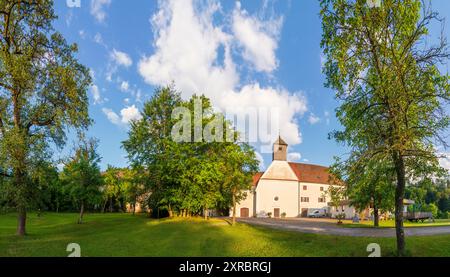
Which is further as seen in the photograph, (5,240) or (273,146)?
(273,146)

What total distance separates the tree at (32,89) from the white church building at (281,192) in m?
45.3

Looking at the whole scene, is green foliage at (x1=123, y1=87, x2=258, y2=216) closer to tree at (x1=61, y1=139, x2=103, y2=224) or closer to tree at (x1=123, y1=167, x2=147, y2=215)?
tree at (x1=123, y1=167, x2=147, y2=215)

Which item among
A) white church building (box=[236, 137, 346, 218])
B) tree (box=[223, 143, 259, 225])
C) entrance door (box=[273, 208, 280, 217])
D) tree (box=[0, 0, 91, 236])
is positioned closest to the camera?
tree (box=[0, 0, 91, 236])

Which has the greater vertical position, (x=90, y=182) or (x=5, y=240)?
(x=90, y=182)

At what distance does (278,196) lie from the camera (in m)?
68.3

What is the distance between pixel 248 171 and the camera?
40844 millimetres

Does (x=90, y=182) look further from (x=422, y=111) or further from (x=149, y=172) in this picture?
(x=422, y=111)

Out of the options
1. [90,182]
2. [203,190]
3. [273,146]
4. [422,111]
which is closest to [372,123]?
[422,111]

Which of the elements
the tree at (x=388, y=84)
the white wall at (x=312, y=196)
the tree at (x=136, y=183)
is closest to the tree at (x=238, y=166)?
the tree at (x=136, y=183)

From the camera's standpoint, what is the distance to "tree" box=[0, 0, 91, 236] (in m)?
24.1

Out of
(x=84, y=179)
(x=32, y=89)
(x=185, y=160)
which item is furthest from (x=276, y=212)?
(x=32, y=89)

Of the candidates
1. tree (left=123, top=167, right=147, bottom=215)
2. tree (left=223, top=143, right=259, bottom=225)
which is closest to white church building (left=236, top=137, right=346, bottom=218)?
tree (left=123, top=167, right=147, bottom=215)

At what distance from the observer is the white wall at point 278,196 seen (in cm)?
6719
